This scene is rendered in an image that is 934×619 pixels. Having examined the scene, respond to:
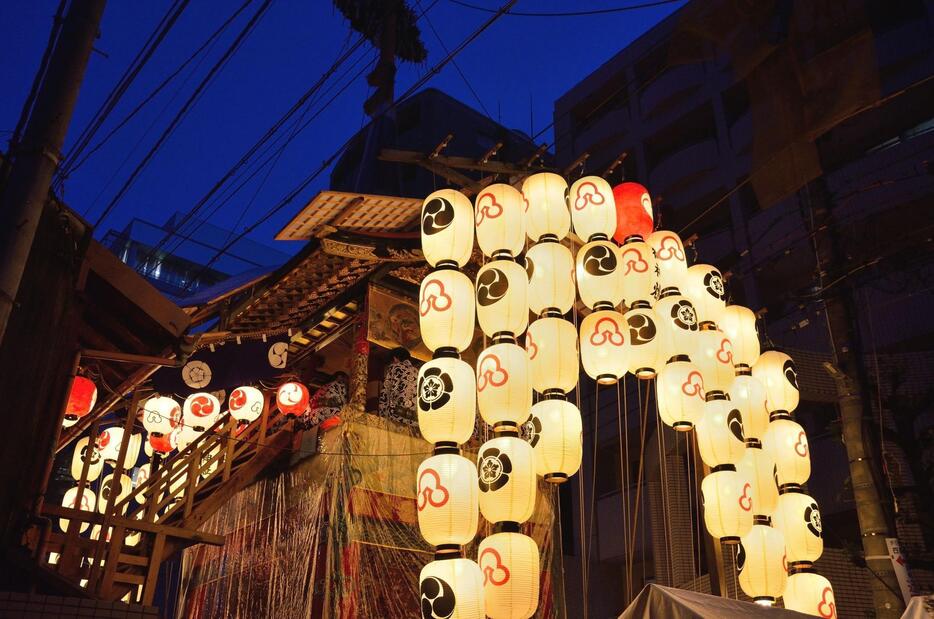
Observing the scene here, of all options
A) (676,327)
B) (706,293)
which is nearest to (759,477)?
(676,327)

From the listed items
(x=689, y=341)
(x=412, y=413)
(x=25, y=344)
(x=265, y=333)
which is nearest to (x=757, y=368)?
(x=689, y=341)

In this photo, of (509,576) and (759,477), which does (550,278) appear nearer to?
(509,576)

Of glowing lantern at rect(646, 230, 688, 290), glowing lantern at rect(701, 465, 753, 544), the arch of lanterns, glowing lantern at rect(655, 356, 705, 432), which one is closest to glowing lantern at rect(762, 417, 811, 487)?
the arch of lanterns

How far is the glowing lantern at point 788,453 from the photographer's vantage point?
33.6ft

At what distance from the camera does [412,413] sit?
12188mm

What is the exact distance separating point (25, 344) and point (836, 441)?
17.8 metres

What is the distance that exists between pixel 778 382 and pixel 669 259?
228 centimetres

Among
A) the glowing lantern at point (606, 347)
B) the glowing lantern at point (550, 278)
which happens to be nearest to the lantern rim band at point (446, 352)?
the glowing lantern at point (550, 278)

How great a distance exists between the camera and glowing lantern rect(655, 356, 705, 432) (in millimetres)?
9539

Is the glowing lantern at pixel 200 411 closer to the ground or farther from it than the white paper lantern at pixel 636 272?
closer to the ground

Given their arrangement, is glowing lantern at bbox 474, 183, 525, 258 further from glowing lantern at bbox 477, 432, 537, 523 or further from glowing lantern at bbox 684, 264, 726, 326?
glowing lantern at bbox 684, 264, 726, 326

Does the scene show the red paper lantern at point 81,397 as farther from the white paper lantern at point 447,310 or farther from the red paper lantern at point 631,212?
the red paper lantern at point 631,212

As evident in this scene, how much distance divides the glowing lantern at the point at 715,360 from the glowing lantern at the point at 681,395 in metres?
0.34

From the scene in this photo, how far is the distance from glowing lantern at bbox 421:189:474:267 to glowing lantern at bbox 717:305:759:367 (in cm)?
390
